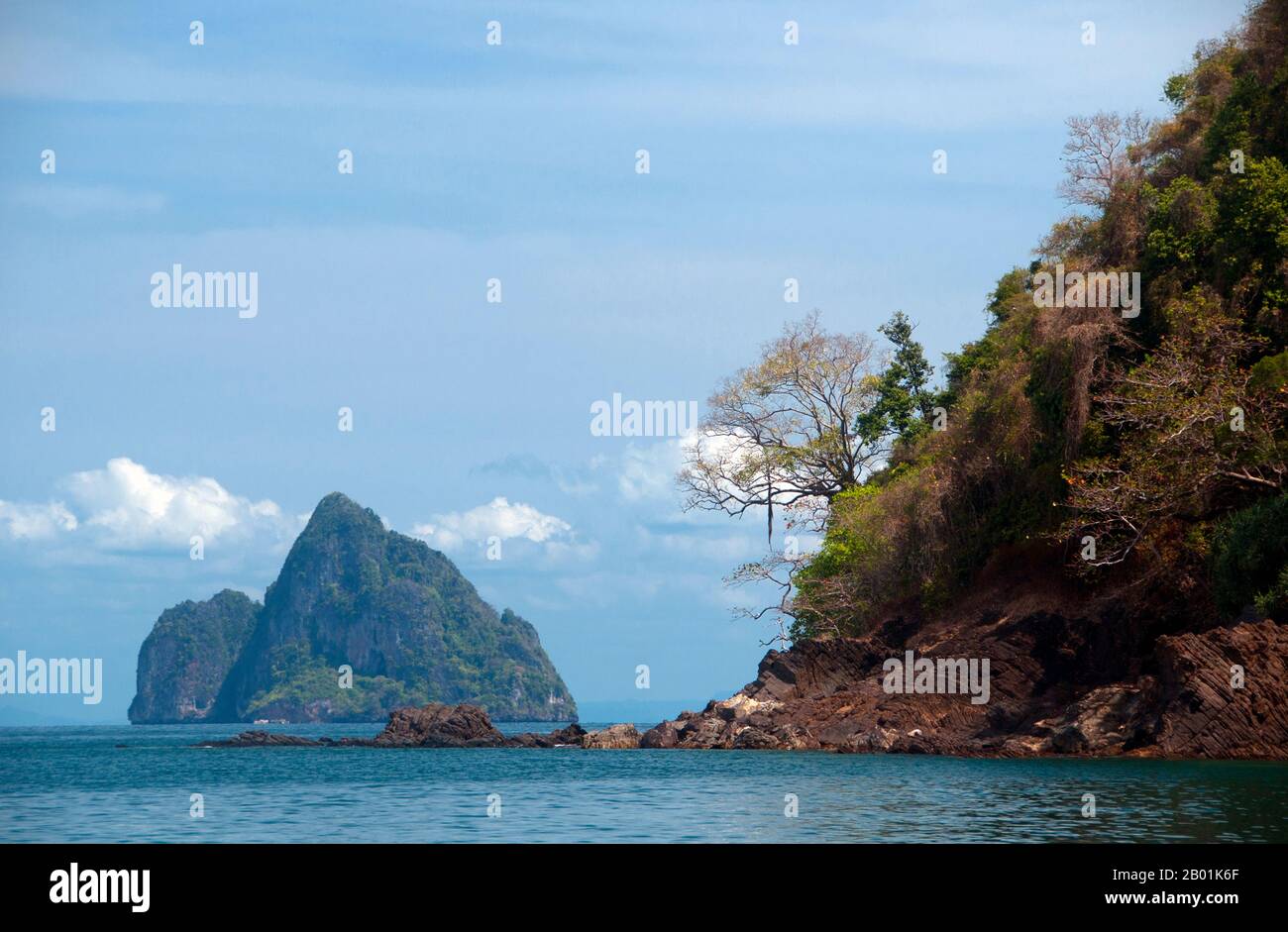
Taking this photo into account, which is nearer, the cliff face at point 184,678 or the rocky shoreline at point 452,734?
the rocky shoreline at point 452,734

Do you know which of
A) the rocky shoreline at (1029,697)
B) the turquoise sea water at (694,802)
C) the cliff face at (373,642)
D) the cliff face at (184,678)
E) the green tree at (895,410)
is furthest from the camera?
the cliff face at (184,678)

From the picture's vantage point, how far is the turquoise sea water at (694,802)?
23.9 meters

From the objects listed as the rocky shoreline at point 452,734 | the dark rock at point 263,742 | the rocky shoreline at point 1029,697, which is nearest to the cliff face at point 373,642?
the dark rock at point 263,742

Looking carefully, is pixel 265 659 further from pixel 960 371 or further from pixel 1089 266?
pixel 1089 266

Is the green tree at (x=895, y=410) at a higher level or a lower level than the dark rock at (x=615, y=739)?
higher

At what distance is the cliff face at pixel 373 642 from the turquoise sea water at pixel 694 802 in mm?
A: 128109

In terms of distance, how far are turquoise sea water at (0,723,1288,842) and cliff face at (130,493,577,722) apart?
12811 cm

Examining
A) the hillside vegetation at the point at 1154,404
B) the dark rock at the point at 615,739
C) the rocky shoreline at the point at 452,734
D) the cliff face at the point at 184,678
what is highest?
the hillside vegetation at the point at 1154,404

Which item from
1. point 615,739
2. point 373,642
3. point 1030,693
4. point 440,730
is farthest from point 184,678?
point 1030,693

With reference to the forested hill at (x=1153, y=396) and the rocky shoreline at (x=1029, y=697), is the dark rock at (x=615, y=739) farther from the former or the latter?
the forested hill at (x=1153, y=396)

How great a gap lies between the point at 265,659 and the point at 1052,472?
155357mm

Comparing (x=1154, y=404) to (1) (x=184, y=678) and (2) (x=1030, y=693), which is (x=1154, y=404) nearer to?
(2) (x=1030, y=693)

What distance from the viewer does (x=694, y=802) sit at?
30.7m
